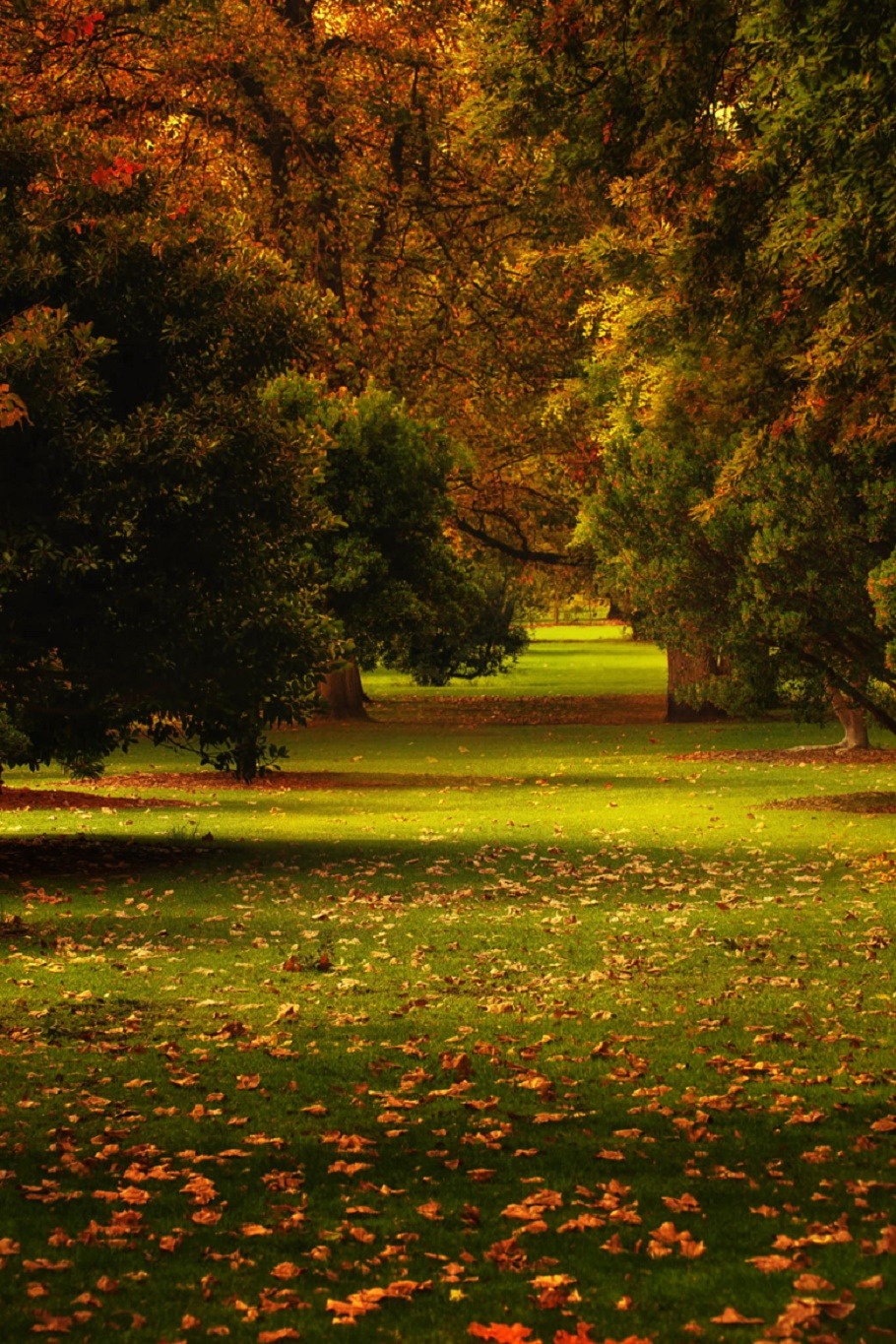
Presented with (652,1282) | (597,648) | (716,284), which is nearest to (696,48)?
(716,284)

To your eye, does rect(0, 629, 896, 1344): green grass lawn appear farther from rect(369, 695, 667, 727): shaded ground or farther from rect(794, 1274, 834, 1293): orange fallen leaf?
rect(369, 695, 667, 727): shaded ground

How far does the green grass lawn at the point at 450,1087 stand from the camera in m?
5.74

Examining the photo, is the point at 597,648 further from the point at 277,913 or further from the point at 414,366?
the point at 277,913

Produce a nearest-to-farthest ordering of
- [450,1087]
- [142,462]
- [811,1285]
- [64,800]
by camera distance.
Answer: [811,1285]
[450,1087]
[142,462]
[64,800]

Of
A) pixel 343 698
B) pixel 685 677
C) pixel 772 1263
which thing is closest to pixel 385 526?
pixel 685 677

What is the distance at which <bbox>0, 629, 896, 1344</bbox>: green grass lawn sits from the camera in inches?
226

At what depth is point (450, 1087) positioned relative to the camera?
8.62 meters

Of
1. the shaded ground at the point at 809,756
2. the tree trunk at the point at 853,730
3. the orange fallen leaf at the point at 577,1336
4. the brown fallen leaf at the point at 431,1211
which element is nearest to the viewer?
the orange fallen leaf at the point at 577,1336

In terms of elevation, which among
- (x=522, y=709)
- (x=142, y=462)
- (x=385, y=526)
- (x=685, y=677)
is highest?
(x=385, y=526)

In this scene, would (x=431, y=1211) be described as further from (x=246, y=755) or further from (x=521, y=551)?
(x=521, y=551)

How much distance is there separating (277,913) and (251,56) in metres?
24.8

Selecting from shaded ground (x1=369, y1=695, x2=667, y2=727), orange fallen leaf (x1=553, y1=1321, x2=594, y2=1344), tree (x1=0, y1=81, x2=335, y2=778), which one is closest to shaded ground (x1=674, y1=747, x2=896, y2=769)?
shaded ground (x1=369, y1=695, x2=667, y2=727)

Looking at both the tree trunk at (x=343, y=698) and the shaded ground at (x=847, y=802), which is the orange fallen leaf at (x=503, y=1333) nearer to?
the shaded ground at (x=847, y=802)

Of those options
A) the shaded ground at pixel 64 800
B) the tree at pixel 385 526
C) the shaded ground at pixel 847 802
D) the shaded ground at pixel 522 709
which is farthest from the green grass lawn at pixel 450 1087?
the shaded ground at pixel 522 709
